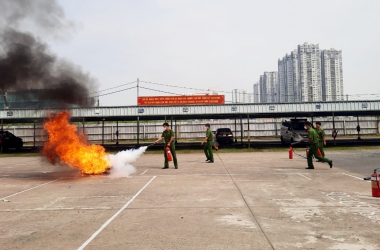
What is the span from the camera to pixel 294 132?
28969mm

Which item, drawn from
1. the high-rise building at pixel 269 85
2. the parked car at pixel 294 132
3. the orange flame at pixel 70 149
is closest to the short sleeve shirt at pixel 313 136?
the orange flame at pixel 70 149

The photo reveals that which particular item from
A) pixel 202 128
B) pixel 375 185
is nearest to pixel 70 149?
pixel 375 185

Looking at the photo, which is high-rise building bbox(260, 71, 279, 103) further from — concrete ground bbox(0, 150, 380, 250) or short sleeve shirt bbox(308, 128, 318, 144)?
concrete ground bbox(0, 150, 380, 250)

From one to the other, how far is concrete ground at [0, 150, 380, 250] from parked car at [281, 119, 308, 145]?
1673cm

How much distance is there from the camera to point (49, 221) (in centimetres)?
660

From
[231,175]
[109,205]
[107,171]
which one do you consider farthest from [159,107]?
[109,205]

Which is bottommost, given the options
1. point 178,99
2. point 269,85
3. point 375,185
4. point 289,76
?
point 375,185

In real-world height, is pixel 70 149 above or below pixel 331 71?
below

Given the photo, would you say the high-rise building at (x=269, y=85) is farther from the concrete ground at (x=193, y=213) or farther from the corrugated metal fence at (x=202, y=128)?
the concrete ground at (x=193, y=213)

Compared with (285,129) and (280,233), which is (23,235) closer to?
(280,233)

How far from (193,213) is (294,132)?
2381cm

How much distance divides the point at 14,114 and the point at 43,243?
82.7 ft

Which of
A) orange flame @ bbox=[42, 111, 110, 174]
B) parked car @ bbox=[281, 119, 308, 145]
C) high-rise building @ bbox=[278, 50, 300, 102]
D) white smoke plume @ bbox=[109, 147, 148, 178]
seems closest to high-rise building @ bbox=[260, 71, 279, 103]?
high-rise building @ bbox=[278, 50, 300, 102]

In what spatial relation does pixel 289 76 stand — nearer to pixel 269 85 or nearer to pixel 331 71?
pixel 331 71
